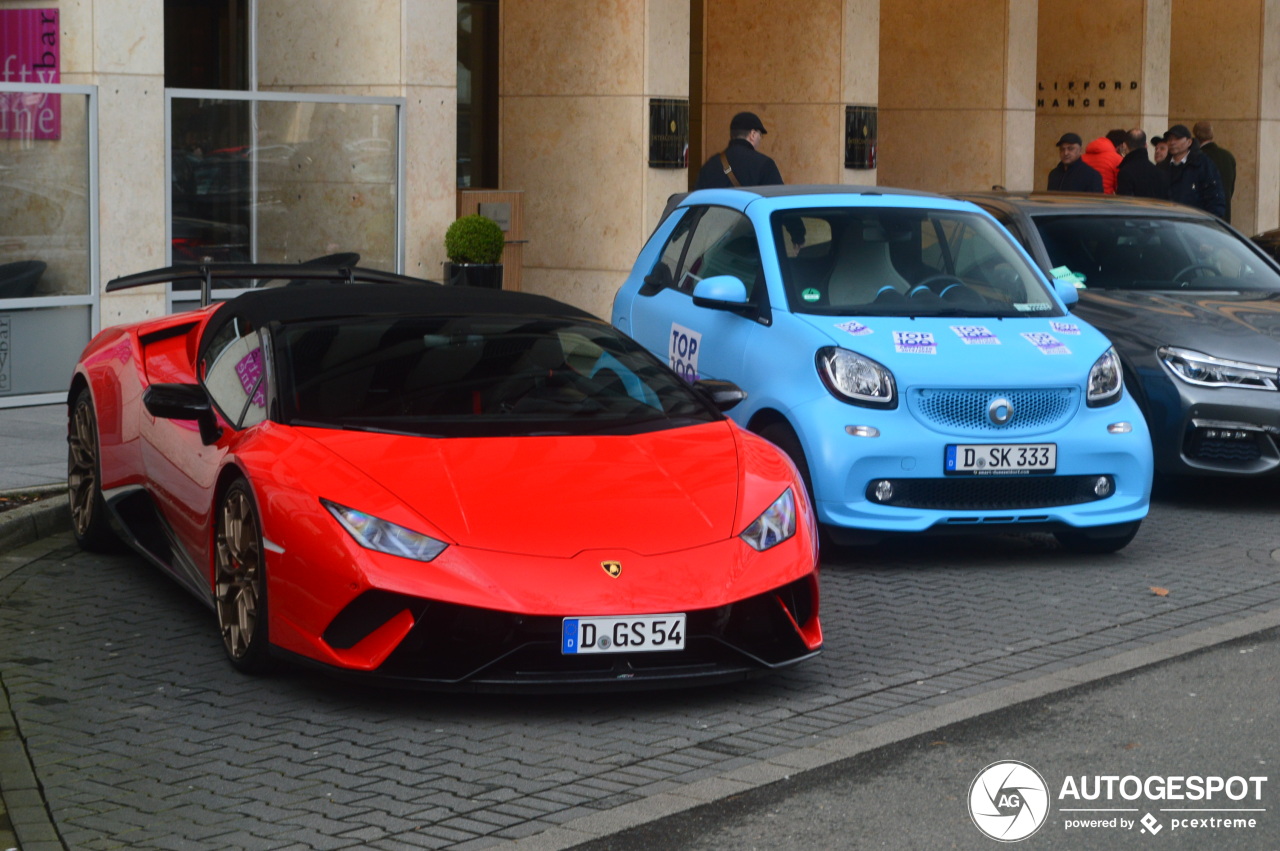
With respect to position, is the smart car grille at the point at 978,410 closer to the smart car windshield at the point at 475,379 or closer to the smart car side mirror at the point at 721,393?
the smart car side mirror at the point at 721,393

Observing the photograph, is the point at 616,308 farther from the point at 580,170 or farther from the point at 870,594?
the point at 580,170

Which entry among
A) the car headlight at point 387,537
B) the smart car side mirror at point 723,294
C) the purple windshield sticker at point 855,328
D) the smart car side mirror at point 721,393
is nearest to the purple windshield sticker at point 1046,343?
the purple windshield sticker at point 855,328

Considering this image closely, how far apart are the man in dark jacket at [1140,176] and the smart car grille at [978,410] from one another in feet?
32.8

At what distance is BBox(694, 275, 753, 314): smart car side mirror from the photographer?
8.65m

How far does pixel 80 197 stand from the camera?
12609 mm

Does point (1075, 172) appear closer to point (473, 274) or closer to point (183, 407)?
point (473, 274)

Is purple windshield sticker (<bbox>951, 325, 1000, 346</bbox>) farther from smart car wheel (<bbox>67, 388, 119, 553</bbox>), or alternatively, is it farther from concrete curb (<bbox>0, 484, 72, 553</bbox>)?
concrete curb (<bbox>0, 484, 72, 553</bbox>)

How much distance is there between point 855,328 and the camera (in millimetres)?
8352

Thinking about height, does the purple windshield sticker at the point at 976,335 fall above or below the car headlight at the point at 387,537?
above

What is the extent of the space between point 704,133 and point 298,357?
14.6 metres

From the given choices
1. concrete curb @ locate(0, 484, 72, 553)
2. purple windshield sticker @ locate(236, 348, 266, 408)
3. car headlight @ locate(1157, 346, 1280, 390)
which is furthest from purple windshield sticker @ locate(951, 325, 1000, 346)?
concrete curb @ locate(0, 484, 72, 553)

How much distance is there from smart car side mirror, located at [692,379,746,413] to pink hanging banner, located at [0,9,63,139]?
7034 mm

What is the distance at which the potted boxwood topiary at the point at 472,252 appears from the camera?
1516cm

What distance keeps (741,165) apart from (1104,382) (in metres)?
6.10
